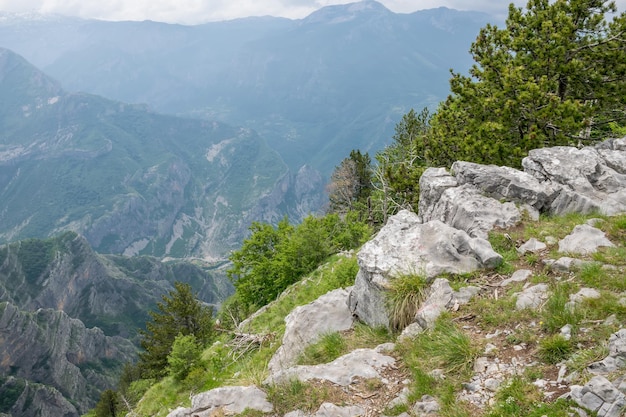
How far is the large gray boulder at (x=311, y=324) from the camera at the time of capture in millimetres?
11901

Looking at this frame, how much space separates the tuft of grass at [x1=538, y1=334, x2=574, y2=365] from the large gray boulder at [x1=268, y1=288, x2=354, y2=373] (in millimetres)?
A: 5797

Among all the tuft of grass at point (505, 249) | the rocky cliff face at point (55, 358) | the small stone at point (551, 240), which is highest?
the small stone at point (551, 240)

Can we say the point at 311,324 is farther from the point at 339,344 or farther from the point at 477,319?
the point at 477,319

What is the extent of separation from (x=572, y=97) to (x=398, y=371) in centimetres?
1954

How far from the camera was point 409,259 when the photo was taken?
11391 millimetres

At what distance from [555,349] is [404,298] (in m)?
3.75

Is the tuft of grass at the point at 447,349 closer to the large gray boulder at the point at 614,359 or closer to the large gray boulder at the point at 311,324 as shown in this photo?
the large gray boulder at the point at 614,359

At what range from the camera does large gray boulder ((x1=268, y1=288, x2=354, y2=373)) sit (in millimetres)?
11901

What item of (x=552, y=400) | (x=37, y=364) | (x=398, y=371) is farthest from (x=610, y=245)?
(x=37, y=364)

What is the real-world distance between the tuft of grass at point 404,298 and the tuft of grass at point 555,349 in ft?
10.6

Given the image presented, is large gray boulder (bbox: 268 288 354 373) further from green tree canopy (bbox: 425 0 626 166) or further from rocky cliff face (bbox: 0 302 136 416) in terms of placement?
rocky cliff face (bbox: 0 302 136 416)

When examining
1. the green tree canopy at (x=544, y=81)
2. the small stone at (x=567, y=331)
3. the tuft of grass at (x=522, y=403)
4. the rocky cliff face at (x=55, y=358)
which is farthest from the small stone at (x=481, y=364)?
the rocky cliff face at (x=55, y=358)

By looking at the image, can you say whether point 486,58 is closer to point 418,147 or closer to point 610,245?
point 418,147

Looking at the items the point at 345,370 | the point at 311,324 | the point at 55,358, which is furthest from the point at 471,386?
the point at 55,358
